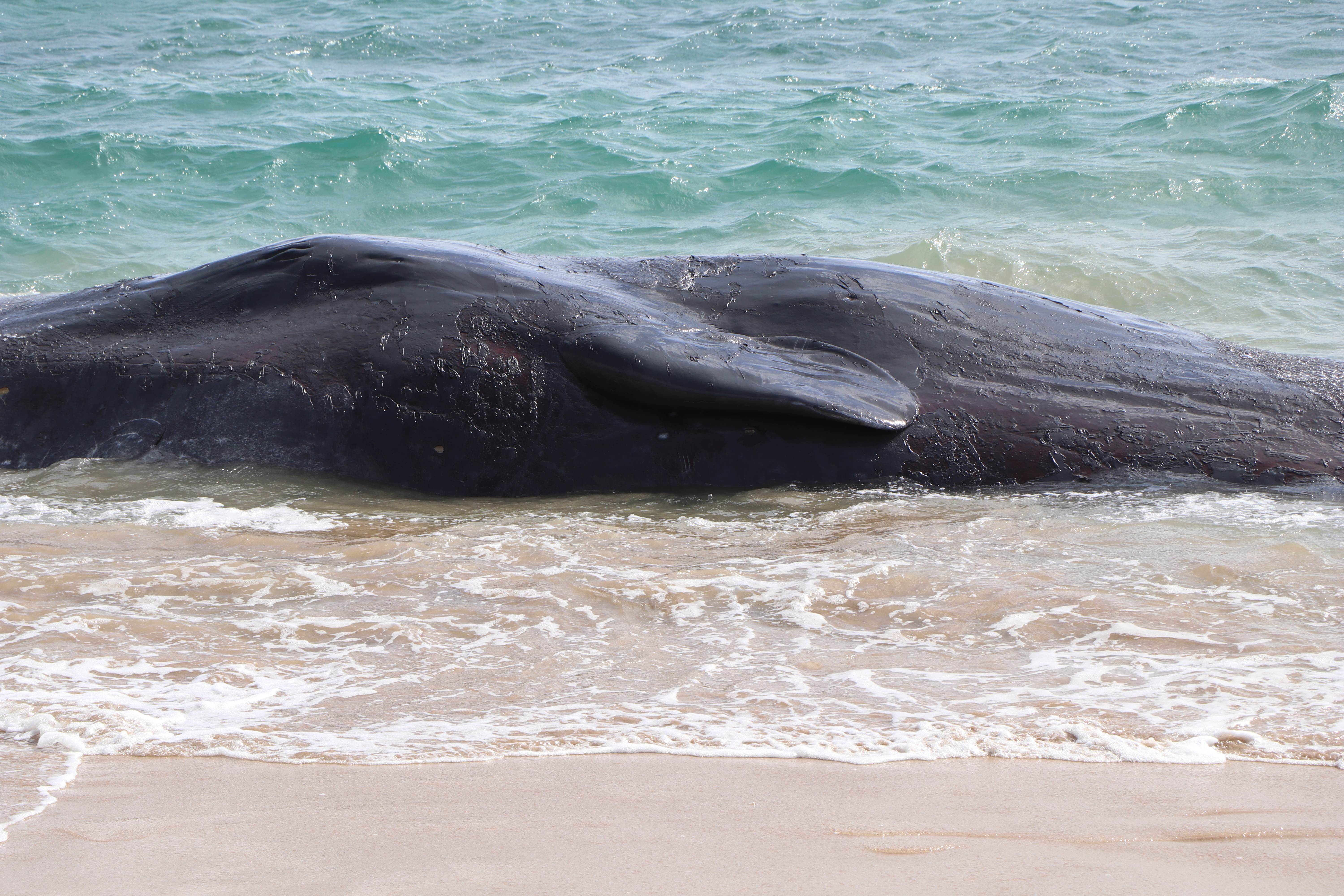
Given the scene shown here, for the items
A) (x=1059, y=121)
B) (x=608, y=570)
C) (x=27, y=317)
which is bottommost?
(x=608, y=570)

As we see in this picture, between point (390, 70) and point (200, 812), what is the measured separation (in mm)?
24049

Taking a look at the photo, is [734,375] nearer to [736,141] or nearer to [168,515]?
[168,515]

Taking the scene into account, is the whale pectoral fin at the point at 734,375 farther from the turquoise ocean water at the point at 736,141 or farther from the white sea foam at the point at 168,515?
the turquoise ocean water at the point at 736,141

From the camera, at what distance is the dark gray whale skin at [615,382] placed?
5000 mm

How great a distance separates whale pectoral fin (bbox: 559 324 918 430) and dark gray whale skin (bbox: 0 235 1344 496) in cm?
1

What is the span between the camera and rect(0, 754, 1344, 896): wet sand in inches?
83.3

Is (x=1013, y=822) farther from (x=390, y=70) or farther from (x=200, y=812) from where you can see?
(x=390, y=70)

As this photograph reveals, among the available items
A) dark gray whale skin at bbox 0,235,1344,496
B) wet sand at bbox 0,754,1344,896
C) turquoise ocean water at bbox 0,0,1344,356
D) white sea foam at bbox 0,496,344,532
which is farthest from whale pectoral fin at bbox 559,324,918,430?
turquoise ocean water at bbox 0,0,1344,356

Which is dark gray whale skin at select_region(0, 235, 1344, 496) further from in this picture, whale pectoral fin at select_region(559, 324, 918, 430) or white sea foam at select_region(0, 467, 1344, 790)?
white sea foam at select_region(0, 467, 1344, 790)

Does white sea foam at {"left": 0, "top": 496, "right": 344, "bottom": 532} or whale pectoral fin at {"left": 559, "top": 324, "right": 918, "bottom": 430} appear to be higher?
whale pectoral fin at {"left": 559, "top": 324, "right": 918, "bottom": 430}

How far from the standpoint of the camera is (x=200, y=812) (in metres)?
2.41

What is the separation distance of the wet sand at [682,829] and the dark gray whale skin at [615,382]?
231 cm

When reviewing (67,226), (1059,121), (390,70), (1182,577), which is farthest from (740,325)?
(390,70)

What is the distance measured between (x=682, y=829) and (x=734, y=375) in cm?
261
